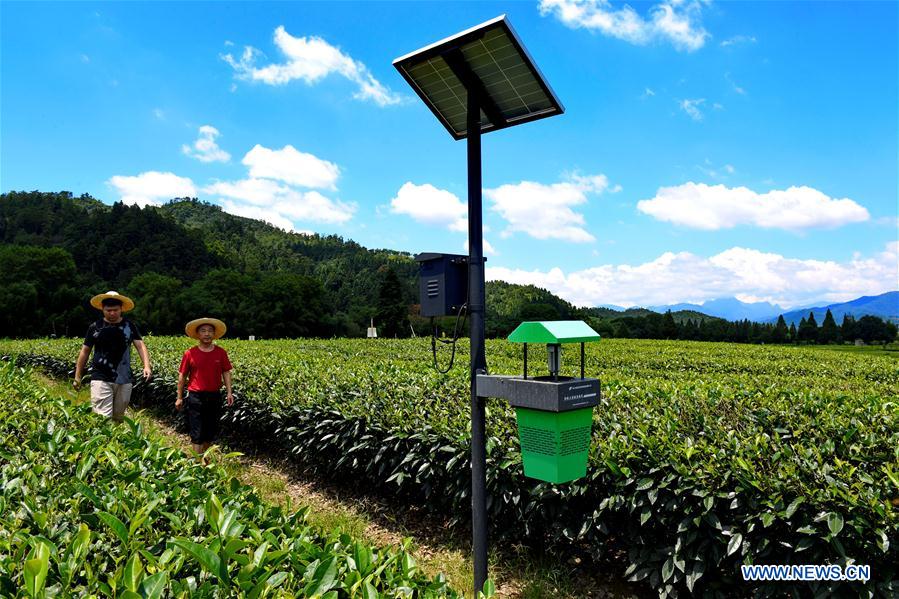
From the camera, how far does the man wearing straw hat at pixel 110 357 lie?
233 inches

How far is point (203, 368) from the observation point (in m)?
5.89

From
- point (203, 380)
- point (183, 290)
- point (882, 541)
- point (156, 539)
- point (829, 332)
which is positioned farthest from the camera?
point (829, 332)

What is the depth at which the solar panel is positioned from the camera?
2.58m

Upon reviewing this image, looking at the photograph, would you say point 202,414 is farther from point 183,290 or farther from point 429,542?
point 183,290

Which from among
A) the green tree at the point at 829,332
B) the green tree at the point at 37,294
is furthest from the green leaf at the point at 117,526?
the green tree at the point at 829,332

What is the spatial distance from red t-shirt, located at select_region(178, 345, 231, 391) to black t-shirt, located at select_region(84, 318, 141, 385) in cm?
76

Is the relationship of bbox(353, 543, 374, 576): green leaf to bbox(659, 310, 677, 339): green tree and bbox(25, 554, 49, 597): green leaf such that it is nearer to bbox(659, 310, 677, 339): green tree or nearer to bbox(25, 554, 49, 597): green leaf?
bbox(25, 554, 49, 597): green leaf

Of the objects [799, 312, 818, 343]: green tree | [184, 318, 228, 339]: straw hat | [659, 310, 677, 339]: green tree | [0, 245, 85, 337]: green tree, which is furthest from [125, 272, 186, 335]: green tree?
[799, 312, 818, 343]: green tree

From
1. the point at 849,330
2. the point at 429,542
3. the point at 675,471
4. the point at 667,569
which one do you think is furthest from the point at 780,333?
the point at 667,569

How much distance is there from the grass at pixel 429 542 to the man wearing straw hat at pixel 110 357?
1.50m

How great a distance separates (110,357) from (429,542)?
422 centimetres

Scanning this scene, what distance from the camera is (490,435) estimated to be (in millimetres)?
3914

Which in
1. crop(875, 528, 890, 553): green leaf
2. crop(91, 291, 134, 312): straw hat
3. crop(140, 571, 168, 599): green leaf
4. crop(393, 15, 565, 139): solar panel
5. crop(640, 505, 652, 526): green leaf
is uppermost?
crop(393, 15, 565, 139): solar panel

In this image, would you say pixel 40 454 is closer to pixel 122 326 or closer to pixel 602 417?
pixel 602 417
